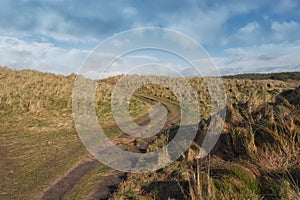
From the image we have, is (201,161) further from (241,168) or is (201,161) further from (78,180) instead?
(78,180)

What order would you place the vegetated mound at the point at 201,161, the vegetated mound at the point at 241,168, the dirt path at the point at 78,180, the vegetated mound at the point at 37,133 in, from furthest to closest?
1. the vegetated mound at the point at 37,133
2. the dirt path at the point at 78,180
3. the vegetated mound at the point at 201,161
4. the vegetated mound at the point at 241,168

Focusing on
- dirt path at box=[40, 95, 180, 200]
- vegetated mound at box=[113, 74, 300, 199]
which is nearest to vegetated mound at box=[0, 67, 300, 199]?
vegetated mound at box=[113, 74, 300, 199]

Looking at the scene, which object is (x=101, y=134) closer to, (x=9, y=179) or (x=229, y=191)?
(x=9, y=179)

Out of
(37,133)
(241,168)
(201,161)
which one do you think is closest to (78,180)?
(201,161)

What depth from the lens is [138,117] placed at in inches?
779

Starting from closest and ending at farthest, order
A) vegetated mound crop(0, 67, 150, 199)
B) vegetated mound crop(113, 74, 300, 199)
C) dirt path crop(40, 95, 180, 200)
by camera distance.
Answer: vegetated mound crop(113, 74, 300, 199), dirt path crop(40, 95, 180, 200), vegetated mound crop(0, 67, 150, 199)

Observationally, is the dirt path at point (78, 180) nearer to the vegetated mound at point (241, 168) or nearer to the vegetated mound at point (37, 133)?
the vegetated mound at point (37, 133)

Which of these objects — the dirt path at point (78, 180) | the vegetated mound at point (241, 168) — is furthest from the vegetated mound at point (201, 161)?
the dirt path at point (78, 180)

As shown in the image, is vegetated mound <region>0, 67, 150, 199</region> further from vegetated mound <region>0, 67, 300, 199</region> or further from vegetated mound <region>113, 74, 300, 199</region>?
vegetated mound <region>113, 74, 300, 199</region>

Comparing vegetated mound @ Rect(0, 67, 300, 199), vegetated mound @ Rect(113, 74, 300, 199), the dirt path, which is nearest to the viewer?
vegetated mound @ Rect(113, 74, 300, 199)

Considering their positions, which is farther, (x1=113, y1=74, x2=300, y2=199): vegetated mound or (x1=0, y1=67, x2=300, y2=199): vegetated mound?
(x1=0, y1=67, x2=300, y2=199): vegetated mound

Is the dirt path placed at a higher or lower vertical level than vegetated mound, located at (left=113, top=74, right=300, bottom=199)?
lower

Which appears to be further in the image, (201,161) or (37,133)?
(37,133)

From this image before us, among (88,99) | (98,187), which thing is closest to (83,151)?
(98,187)
